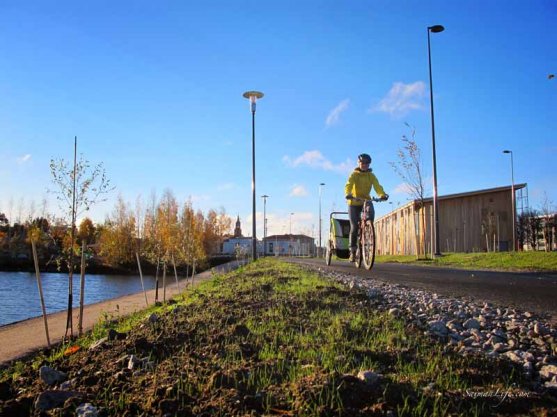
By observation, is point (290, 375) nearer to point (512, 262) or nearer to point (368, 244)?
point (368, 244)

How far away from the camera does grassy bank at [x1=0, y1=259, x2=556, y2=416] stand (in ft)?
8.11

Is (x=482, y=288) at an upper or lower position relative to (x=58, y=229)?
lower

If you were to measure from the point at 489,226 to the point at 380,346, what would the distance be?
36.4 m

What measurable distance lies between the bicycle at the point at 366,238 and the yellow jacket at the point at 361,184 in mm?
180

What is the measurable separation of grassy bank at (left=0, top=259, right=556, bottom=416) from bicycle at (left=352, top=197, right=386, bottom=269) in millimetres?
5661

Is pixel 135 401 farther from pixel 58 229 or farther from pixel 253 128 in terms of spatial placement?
pixel 253 128

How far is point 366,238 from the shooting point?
425 inches

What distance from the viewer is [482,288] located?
299 inches

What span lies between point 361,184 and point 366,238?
1275 millimetres

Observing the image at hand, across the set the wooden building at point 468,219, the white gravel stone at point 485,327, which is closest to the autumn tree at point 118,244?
the wooden building at point 468,219

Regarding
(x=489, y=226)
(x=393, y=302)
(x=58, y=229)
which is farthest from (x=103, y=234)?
(x=393, y=302)

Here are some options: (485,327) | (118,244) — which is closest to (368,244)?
(485,327)

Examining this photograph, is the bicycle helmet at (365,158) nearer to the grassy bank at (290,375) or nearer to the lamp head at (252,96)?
the grassy bank at (290,375)

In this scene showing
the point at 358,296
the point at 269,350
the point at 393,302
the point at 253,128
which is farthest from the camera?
the point at 253,128
